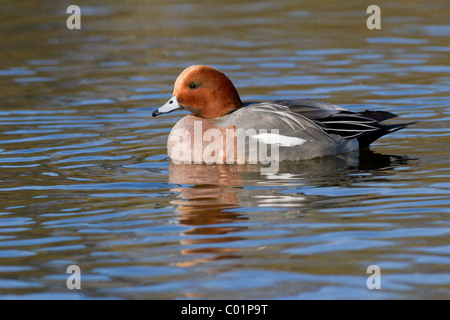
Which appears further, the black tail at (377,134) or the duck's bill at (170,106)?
the black tail at (377,134)

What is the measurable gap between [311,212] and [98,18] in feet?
38.1

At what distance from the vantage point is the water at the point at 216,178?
5363 mm

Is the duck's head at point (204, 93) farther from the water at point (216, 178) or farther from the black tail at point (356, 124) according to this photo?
the black tail at point (356, 124)

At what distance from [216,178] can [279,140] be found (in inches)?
34.5

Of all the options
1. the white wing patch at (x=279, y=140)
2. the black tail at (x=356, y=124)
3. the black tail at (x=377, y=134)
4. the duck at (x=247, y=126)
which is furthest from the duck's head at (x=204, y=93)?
the black tail at (x=377, y=134)

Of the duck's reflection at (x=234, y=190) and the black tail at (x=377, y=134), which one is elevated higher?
the black tail at (x=377, y=134)

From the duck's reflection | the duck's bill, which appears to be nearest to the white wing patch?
the duck's reflection

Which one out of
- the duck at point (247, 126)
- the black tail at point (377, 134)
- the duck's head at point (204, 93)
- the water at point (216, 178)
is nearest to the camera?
the water at point (216, 178)

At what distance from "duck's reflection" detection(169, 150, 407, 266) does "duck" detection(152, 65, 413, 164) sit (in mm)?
117

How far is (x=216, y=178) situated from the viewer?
7.89m

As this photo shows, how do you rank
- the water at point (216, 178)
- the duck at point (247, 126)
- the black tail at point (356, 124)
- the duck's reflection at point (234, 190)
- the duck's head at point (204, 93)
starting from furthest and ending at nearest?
the black tail at point (356, 124), the duck's head at point (204, 93), the duck at point (247, 126), the duck's reflection at point (234, 190), the water at point (216, 178)

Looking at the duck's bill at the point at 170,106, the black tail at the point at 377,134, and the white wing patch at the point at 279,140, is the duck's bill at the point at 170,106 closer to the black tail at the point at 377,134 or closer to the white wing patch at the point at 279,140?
the white wing patch at the point at 279,140

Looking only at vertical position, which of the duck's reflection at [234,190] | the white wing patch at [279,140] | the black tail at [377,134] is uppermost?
the black tail at [377,134]

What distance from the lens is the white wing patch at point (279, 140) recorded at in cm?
840
